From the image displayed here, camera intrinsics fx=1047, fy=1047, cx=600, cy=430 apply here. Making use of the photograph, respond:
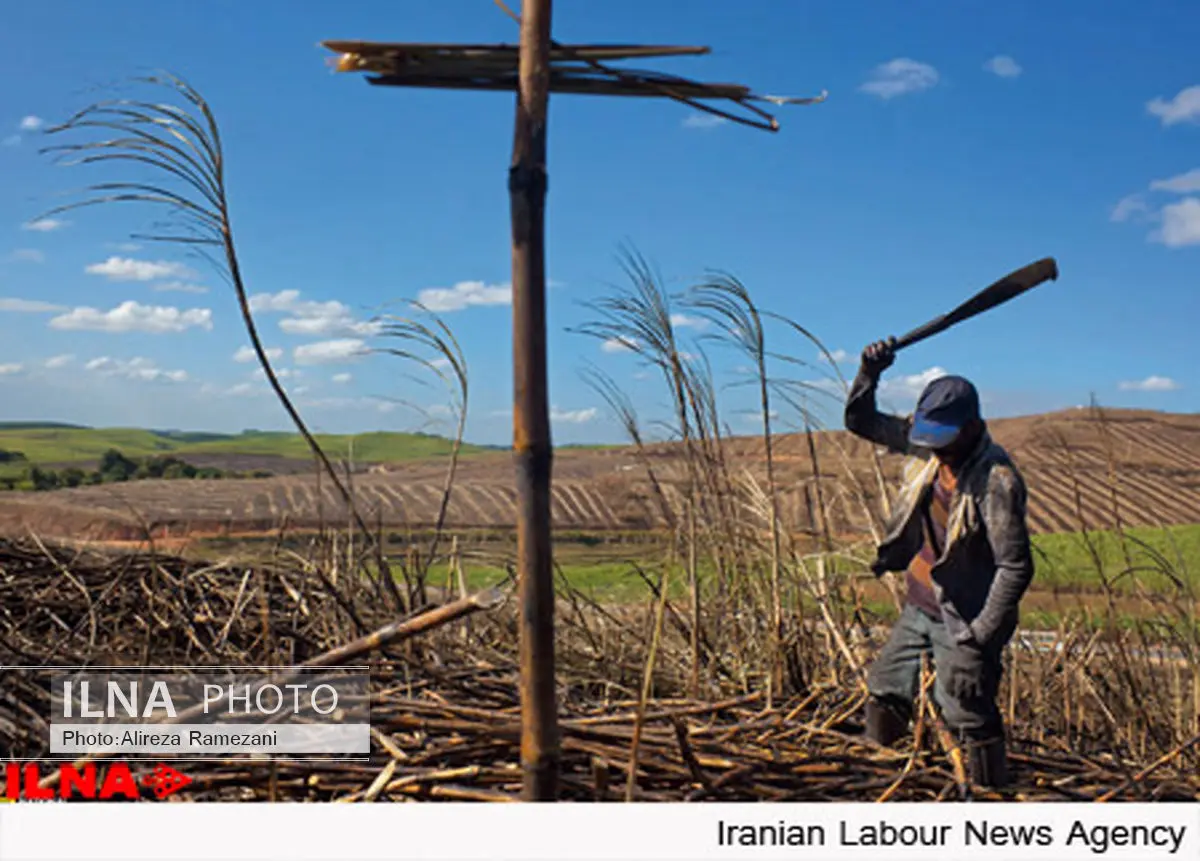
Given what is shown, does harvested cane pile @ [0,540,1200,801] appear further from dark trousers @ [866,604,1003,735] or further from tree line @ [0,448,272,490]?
tree line @ [0,448,272,490]

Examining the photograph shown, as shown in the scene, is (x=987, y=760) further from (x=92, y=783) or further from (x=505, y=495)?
(x=505, y=495)

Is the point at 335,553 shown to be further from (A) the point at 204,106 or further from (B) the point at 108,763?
(A) the point at 204,106

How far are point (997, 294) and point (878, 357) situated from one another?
0.35 metres

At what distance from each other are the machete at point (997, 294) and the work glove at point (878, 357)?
0.07 meters

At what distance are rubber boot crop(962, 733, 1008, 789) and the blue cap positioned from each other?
76 centimetres

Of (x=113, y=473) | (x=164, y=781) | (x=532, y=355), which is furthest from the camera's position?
(x=113, y=473)

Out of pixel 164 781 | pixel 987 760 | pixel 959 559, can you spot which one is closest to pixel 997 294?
pixel 959 559

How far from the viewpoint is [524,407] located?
1687 millimetres

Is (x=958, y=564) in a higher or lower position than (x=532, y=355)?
lower

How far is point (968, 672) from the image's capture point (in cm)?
266

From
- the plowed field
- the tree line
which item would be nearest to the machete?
the plowed field

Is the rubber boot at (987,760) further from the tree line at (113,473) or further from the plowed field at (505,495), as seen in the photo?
the tree line at (113,473)

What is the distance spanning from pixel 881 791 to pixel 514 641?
1.73m

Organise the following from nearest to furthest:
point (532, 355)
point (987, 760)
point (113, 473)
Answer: point (532, 355) → point (987, 760) → point (113, 473)
